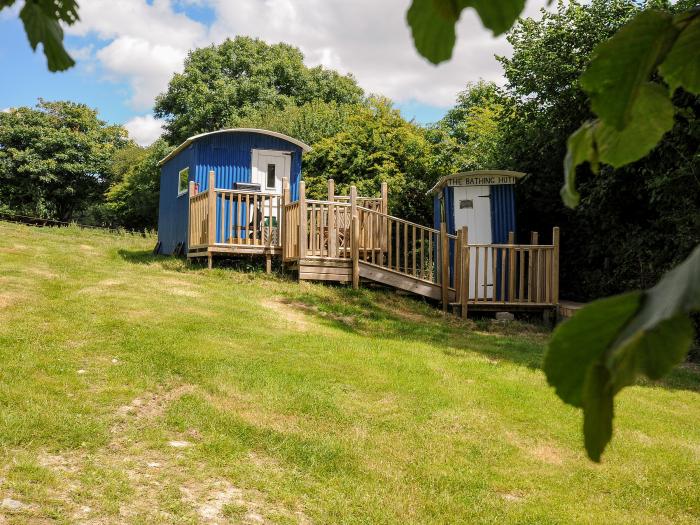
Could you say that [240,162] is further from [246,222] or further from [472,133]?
[472,133]

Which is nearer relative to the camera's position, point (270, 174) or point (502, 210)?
point (502, 210)

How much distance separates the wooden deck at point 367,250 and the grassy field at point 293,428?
2822 millimetres

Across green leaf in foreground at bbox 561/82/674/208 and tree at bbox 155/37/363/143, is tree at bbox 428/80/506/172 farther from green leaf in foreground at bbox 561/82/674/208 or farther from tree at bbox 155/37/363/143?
green leaf in foreground at bbox 561/82/674/208

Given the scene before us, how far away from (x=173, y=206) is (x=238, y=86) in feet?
62.5

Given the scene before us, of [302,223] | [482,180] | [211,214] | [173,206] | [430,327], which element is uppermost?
[482,180]

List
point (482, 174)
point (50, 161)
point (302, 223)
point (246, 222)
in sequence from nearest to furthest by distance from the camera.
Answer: point (302, 223) → point (246, 222) → point (482, 174) → point (50, 161)

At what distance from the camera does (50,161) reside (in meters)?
38.6

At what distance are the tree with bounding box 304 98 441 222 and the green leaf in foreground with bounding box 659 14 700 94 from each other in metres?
17.3

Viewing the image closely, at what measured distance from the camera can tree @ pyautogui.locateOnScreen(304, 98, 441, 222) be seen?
18.0 metres

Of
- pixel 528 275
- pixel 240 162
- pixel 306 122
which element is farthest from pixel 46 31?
pixel 306 122

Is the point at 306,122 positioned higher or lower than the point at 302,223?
higher

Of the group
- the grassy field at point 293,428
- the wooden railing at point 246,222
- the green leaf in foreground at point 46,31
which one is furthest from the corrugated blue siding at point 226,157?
the green leaf in foreground at point 46,31

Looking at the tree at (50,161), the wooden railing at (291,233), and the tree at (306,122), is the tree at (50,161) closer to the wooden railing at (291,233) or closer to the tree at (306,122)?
the tree at (306,122)

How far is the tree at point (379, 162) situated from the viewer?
59.0 feet
